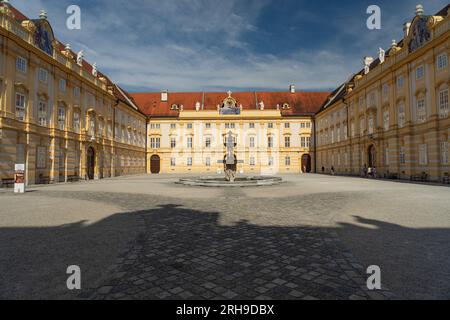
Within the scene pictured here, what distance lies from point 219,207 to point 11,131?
61.3ft

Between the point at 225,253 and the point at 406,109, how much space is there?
91.3 feet

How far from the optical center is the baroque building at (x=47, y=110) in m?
19.4

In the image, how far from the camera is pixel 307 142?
5181 cm

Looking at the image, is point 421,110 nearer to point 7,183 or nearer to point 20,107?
point 20,107

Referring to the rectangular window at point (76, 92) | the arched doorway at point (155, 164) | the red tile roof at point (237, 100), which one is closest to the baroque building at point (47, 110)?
the rectangular window at point (76, 92)

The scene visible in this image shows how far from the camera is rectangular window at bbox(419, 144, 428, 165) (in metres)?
23.1

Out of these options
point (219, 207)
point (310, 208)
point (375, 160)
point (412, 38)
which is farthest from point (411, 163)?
point (219, 207)

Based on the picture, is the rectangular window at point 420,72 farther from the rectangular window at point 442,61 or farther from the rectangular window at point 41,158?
the rectangular window at point 41,158

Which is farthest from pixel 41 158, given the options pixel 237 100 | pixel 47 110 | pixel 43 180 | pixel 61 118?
pixel 237 100

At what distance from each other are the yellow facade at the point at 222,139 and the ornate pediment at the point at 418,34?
1070 inches

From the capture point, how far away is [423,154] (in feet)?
77.2

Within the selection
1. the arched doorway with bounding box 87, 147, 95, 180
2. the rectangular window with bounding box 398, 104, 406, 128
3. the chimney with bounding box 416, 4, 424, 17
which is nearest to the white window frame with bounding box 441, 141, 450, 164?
the rectangular window with bounding box 398, 104, 406, 128
